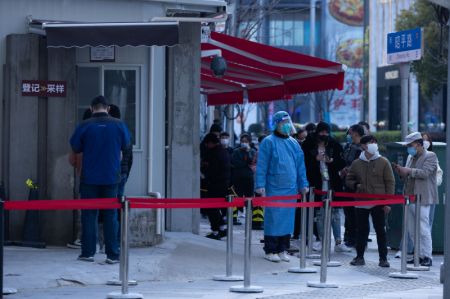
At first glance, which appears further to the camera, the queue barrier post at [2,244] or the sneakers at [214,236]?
the sneakers at [214,236]

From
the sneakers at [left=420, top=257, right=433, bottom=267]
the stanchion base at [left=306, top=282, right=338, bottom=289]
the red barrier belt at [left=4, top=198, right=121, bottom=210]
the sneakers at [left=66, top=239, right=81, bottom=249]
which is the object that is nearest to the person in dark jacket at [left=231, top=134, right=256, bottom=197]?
the sneakers at [left=420, top=257, right=433, bottom=267]

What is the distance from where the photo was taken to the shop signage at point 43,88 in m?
14.0

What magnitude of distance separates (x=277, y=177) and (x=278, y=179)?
3cm

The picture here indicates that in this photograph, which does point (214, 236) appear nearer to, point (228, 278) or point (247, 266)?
point (228, 278)

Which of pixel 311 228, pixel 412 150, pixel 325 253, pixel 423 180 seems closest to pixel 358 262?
pixel 311 228

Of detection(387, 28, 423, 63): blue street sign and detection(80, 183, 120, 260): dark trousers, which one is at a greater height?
detection(387, 28, 423, 63): blue street sign

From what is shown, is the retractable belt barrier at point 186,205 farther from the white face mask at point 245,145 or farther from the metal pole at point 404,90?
the white face mask at point 245,145

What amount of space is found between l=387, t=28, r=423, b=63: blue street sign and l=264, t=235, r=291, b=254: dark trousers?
3976 millimetres

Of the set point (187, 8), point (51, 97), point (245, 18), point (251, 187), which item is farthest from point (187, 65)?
point (245, 18)

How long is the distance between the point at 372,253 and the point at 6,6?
647 centimetres

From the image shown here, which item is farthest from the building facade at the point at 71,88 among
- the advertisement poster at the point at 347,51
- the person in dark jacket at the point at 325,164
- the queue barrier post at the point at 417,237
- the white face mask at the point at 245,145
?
the advertisement poster at the point at 347,51

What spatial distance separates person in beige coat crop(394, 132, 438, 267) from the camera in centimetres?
1466

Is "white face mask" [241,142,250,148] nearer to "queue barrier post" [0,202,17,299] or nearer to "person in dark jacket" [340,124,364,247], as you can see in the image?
"person in dark jacket" [340,124,364,247]

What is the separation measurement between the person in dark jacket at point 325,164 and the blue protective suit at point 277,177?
189 centimetres
